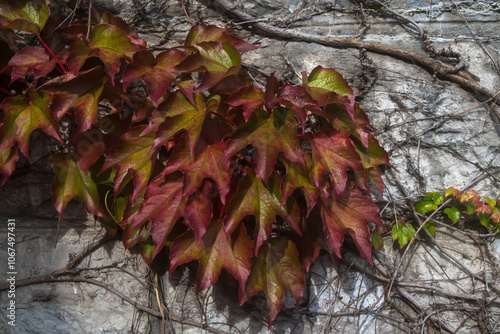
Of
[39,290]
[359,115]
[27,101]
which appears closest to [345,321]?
[359,115]

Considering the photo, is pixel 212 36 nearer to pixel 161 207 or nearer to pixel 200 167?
pixel 200 167

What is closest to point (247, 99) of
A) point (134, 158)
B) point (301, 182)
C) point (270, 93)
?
point (270, 93)

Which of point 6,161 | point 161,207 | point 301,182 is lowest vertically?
point 6,161

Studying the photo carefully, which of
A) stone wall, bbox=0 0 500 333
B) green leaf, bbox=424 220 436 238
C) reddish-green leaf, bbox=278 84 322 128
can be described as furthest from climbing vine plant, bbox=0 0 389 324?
green leaf, bbox=424 220 436 238

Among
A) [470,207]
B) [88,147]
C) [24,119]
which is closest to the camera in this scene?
[24,119]

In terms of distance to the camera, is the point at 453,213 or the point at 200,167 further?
the point at 453,213

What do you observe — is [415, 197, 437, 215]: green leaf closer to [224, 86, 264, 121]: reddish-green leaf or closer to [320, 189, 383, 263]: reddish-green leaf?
[320, 189, 383, 263]: reddish-green leaf
